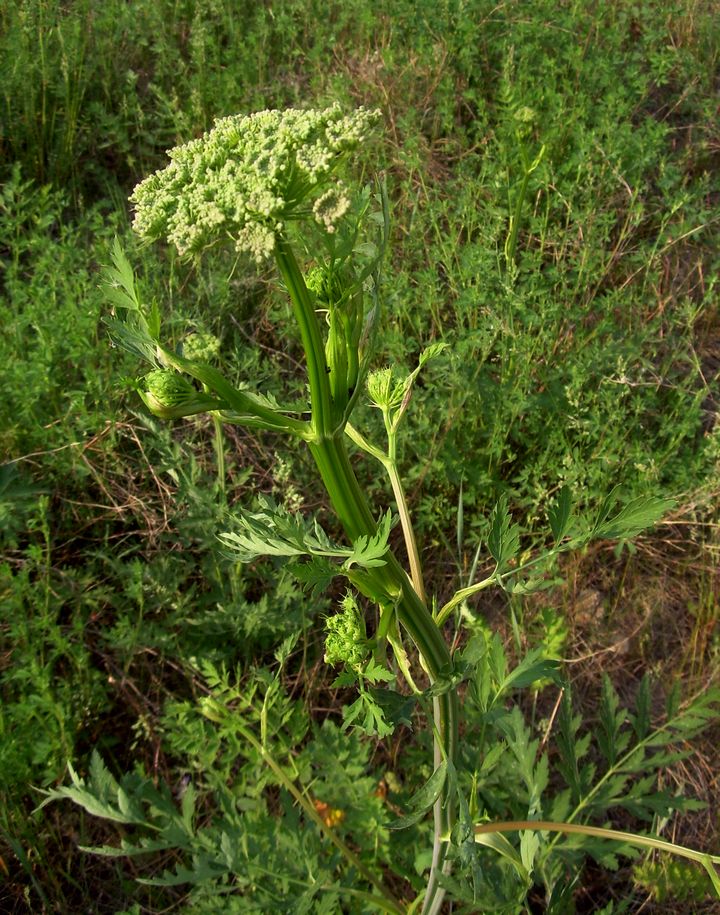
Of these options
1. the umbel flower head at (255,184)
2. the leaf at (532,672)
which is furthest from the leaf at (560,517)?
the umbel flower head at (255,184)

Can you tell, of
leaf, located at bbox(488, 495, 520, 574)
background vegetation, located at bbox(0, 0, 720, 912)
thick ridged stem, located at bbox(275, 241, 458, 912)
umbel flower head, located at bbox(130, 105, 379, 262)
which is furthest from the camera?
background vegetation, located at bbox(0, 0, 720, 912)

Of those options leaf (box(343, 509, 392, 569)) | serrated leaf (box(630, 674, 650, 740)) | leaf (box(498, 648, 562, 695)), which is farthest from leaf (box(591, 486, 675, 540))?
serrated leaf (box(630, 674, 650, 740))

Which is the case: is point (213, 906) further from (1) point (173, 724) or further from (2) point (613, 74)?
(2) point (613, 74)

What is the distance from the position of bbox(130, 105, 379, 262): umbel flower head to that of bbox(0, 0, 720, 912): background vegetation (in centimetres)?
88

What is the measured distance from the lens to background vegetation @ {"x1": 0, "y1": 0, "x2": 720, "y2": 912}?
249cm

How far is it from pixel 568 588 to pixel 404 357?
3.61 ft

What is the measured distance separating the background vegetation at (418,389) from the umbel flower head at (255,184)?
2.88ft

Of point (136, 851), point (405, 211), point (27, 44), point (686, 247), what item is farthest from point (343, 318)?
point (27, 44)

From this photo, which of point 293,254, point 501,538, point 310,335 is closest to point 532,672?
point 501,538

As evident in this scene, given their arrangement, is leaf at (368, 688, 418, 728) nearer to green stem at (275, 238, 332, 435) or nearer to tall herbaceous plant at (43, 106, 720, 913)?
tall herbaceous plant at (43, 106, 720, 913)

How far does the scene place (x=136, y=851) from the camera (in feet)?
6.49

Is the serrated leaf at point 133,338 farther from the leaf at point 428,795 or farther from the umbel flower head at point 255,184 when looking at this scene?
the leaf at point 428,795

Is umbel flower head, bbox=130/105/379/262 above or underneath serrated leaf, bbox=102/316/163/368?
above

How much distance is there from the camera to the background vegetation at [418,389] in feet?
8.17
